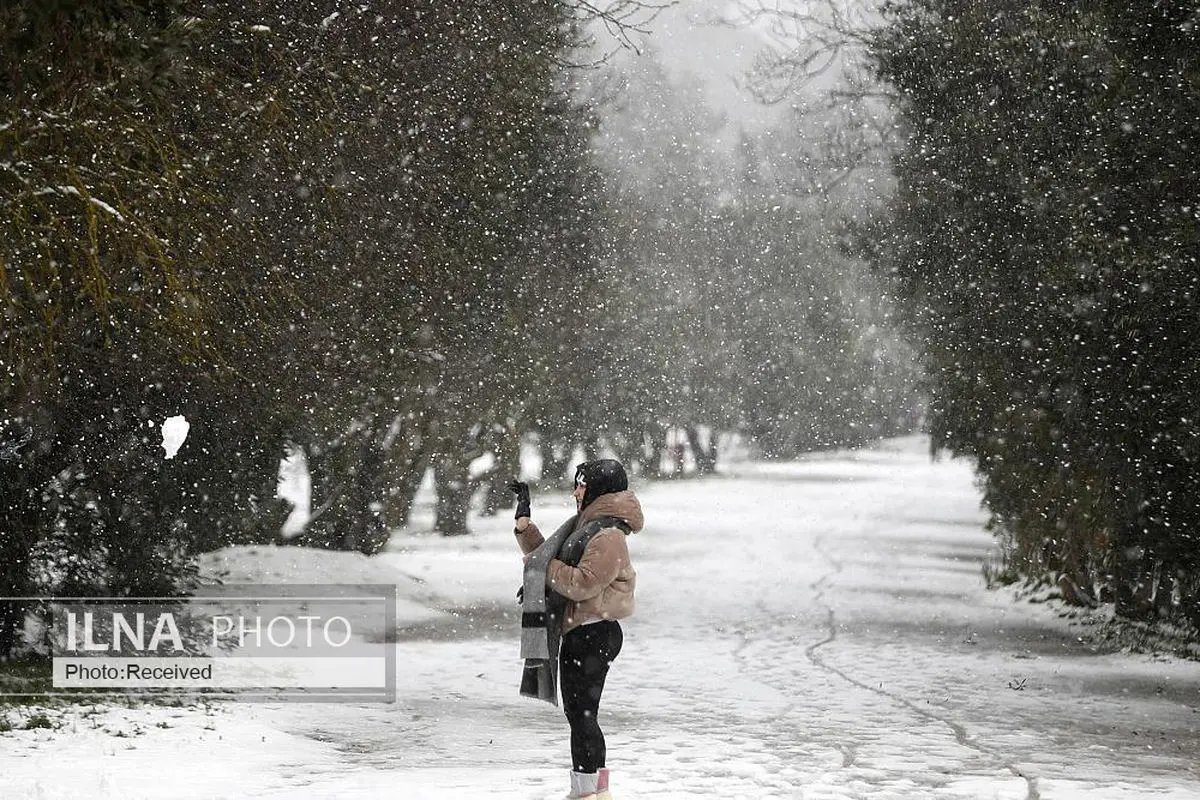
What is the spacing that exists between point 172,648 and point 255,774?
4076 mm

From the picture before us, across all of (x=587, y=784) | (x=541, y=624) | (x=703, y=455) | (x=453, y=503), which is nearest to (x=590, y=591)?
(x=541, y=624)

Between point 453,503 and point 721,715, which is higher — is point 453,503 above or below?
above

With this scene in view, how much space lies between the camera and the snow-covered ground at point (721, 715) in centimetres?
910

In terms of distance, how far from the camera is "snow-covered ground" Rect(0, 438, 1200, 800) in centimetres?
910

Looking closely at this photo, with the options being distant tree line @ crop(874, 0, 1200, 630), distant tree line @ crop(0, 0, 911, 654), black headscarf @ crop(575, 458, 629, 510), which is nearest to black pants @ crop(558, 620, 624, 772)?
black headscarf @ crop(575, 458, 629, 510)

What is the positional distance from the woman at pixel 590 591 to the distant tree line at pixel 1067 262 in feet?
20.9

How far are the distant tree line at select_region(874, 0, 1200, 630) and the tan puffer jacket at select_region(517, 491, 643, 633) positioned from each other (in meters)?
6.40

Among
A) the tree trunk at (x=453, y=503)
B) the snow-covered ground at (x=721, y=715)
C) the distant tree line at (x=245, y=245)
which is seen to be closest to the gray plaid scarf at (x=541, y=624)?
the snow-covered ground at (x=721, y=715)

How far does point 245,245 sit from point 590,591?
4.59m

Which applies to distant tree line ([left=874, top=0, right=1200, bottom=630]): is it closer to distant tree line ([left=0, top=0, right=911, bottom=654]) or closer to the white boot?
distant tree line ([left=0, top=0, right=911, bottom=654])

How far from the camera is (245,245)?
10.9 m

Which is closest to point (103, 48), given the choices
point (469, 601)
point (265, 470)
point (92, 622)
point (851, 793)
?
point (851, 793)

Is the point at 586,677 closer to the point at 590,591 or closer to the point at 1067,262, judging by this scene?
the point at 590,591

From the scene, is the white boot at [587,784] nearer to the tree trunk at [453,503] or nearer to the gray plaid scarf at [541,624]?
the gray plaid scarf at [541,624]
